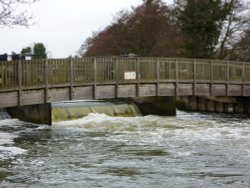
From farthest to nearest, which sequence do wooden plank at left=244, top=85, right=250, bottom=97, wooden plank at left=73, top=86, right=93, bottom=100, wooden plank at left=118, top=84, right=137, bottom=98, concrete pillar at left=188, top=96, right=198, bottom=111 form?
concrete pillar at left=188, top=96, right=198, bottom=111
wooden plank at left=244, top=85, right=250, bottom=97
wooden plank at left=118, top=84, right=137, bottom=98
wooden plank at left=73, top=86, right=93, bottom=100

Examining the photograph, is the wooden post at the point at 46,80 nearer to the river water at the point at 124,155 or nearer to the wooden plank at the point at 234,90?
the river water at the point at 124,155

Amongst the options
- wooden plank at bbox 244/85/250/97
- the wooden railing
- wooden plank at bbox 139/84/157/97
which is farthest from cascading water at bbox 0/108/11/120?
wooden plank at bbox 244/85/250/97

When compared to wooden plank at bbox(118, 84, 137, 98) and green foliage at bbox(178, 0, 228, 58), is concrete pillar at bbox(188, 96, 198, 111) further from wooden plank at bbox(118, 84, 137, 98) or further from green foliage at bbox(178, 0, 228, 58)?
wooden plank at bbox(118, 84, 137, 98)

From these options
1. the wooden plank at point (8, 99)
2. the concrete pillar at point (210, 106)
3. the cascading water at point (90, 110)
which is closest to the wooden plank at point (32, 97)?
the wooden plank at point (8, 99)

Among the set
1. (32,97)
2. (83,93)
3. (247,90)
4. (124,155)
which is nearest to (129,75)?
(83,93)

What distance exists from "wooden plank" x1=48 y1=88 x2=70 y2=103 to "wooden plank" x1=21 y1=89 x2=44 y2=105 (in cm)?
55

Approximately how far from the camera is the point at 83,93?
92.8 feet

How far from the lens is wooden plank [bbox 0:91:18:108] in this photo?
2380 cm

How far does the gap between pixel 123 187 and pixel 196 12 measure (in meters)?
34.8

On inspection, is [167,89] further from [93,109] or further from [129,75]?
[93,109]

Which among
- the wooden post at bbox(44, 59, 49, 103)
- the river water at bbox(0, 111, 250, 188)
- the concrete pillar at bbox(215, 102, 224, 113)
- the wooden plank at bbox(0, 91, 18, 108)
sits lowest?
the river water at bbox(0, 111, 250, 188)

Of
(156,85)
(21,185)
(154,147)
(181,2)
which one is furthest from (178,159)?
(181,2)

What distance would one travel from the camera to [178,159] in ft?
59.4

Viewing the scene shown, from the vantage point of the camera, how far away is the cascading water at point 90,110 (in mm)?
33312
